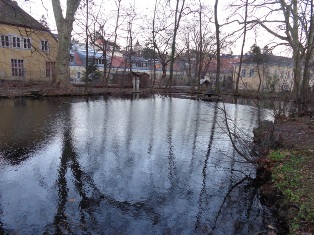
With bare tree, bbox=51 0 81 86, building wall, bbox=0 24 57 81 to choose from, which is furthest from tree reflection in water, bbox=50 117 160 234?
building wall, bbox=0 24 57 81

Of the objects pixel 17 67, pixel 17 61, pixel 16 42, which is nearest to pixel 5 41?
pixel 16 42

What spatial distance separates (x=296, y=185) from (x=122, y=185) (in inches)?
118

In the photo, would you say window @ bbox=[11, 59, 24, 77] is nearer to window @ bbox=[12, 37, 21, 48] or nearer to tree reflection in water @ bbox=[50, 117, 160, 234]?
window @ bbox=[12, 37, 21, 48]

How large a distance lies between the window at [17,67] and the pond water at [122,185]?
84.9ft

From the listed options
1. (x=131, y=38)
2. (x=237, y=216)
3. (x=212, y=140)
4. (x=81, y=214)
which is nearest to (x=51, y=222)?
(x=81, y=214)

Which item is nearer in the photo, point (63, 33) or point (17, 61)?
point (63, 33)

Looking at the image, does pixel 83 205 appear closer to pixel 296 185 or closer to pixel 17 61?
pixel 296 185

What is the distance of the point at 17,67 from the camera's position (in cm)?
3133

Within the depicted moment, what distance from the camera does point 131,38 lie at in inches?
1491

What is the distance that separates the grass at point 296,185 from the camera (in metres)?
3.45

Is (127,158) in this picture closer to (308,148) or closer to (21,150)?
(21,150)

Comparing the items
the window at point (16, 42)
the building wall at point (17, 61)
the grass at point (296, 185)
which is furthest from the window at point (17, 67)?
the grass at point (296, 185)

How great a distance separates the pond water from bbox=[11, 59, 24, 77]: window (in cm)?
2588

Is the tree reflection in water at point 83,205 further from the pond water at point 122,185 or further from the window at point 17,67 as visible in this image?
the window at point 17,67
